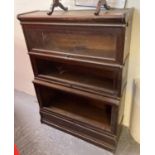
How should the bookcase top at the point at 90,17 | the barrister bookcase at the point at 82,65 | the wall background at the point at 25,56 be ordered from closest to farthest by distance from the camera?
1. the bookcase top at the point at 90,17
2. the barrister bookcase at the point at 82,65
3. the wall background at the point at 25,56

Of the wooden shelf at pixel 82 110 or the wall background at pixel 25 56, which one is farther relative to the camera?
the wooden shelf at pixel 82 110

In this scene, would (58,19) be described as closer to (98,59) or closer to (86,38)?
(86,38)

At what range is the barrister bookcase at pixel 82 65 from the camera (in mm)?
1113

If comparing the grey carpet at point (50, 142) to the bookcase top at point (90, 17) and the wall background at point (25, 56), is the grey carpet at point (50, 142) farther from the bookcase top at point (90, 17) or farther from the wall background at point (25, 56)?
the bookcase top at point (90, 17)

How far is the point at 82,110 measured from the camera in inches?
68.6

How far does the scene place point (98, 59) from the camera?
3.92 ft

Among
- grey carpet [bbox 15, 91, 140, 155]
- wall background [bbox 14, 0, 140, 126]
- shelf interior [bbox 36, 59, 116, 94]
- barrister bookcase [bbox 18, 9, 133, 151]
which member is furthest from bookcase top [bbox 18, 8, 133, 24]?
grey carpet [bbox 15, 91, 140, 155]

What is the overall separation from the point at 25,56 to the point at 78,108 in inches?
37.7

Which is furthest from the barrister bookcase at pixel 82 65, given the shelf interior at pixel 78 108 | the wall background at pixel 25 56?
the wall background at pixel 25 56

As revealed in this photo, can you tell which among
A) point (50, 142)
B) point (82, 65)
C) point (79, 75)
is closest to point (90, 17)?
point (82, 65)

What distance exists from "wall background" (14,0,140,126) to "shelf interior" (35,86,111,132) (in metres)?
0.25
